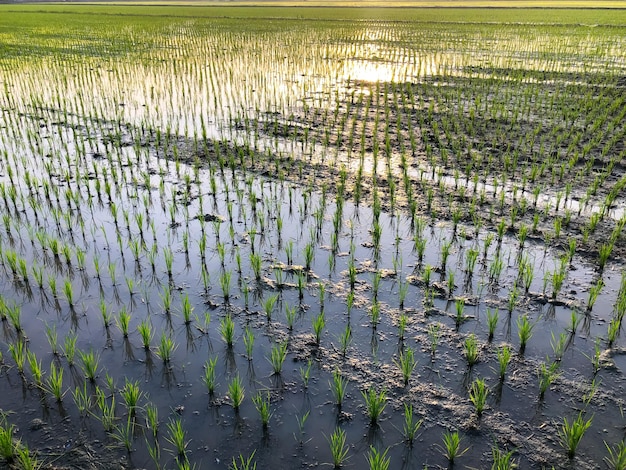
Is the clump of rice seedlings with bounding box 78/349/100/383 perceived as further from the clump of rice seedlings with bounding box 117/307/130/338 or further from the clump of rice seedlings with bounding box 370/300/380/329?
the clump of rice seedlings with bounding box 370/300/380/329

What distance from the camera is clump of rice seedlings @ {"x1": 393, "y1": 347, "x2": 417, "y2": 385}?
11.0 ft

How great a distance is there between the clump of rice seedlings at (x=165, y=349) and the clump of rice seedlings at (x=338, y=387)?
4.03 feet

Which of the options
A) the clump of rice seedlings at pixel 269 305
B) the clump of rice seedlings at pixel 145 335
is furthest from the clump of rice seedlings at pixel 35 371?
the clump of rice seedlings at pixel 269 305

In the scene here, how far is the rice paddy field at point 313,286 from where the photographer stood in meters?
3.00

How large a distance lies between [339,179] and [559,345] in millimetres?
3857

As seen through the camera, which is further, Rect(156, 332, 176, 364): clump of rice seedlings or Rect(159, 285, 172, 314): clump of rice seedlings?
Rect(159, 285, 172, 314): clump of rice seedlings

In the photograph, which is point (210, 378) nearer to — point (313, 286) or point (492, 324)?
point (313, 286)

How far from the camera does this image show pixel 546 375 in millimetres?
3357

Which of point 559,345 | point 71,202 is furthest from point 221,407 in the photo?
point 71,202

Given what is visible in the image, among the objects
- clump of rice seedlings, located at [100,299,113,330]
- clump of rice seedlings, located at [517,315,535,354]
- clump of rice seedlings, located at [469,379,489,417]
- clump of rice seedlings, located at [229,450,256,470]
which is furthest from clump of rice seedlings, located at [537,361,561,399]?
clump of rice seedlings, located at [100,299,113,330]

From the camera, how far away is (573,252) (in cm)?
479

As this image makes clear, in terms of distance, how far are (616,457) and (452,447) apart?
98cm

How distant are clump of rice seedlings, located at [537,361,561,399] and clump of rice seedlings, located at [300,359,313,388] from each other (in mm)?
1585

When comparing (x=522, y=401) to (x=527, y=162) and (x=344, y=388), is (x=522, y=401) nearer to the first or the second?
(x=344, y=388)
